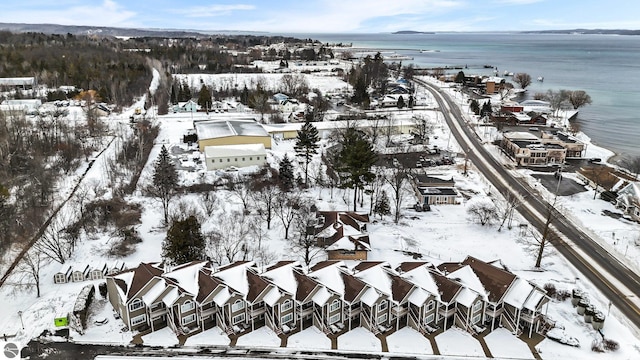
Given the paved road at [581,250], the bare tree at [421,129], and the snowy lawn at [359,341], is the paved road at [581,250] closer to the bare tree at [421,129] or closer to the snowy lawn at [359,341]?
the bare tree at [421,129]

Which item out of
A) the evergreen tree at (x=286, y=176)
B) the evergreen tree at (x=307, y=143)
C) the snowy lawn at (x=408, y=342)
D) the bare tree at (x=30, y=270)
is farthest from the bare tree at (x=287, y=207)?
the bare tree at (x=30, y=270)

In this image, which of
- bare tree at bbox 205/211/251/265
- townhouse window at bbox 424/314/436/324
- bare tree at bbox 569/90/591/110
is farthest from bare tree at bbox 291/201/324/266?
bare tree at bbox 569/90/591/110

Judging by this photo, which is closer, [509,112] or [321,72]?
[509,112]

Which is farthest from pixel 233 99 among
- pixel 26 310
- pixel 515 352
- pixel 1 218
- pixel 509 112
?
pixel 515 352

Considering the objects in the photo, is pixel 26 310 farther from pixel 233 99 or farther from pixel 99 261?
pixel 233 99

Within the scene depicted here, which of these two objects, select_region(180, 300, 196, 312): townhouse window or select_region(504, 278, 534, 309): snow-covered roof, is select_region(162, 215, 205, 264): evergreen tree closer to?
select_region(180, 300, 196, 312): townhouse window
